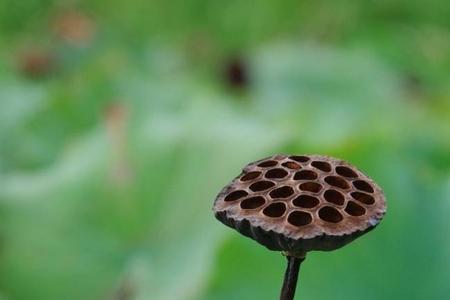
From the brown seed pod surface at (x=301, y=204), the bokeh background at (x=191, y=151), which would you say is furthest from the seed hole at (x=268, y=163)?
the bokeh background at (x=191, y=151)

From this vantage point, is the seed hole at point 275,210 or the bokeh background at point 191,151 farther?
the bokeh background at point 191,151

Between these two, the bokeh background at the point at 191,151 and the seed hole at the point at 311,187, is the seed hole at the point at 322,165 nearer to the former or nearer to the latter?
the seed hole at the point at 311,187

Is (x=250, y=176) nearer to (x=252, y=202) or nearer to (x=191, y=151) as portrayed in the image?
(x=252, y=202)

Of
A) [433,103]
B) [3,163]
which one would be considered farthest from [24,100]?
[433,103]

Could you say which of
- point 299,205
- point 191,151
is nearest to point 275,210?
point 299,205

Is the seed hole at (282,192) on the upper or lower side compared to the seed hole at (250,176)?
lower

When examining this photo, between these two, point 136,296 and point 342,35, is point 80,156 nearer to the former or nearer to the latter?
point 136,296

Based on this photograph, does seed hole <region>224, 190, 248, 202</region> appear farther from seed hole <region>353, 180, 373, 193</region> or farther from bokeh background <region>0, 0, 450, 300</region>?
bokeh background <region>0, 0, 450, 300</region>

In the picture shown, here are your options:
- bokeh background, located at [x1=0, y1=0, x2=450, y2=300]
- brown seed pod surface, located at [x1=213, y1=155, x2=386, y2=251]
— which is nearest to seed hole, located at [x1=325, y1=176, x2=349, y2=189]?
brown seed pod surface, located at [x1=213, y1=155, x2=386, y2=251]
